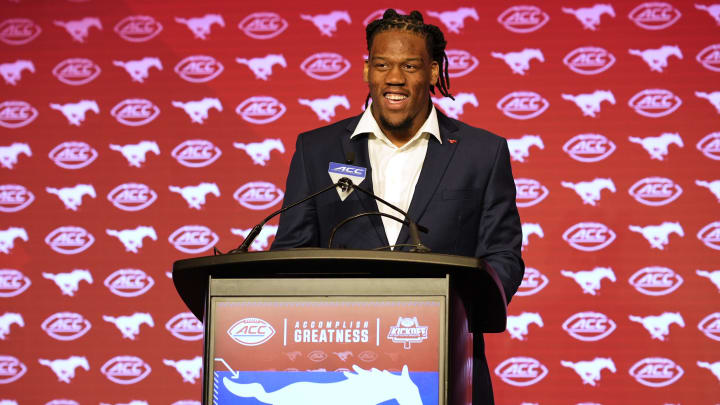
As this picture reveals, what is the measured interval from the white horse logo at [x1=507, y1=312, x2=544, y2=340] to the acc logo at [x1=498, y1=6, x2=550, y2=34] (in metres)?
1.32

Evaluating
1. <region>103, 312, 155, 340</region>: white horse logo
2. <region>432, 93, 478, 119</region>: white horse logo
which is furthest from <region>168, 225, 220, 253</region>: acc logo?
<region>432, 93, 478, 119</region>: white horse logo

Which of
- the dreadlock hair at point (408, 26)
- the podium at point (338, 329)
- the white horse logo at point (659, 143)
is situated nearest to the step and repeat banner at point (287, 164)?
the white horse logo at point (659, 143)

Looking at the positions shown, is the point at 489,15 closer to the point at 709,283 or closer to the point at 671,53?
the point at 671,53

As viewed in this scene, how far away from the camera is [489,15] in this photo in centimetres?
407

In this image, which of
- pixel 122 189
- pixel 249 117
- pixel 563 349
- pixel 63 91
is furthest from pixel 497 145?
pixel 63 91

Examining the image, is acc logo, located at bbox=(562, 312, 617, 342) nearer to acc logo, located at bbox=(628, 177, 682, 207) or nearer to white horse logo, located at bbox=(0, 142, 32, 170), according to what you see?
acc logo, located at bbox=(628, 177, 682, 207)

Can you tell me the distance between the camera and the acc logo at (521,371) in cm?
383

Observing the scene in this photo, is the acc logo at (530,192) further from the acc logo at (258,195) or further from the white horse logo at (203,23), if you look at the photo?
the white horse logo at (203,23)

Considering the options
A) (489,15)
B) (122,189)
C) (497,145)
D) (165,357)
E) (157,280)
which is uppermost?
(489,15)

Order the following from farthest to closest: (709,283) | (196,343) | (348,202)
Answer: (196,343) < (709,283) < (348,202)

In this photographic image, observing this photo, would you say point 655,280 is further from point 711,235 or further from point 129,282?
point 129,282

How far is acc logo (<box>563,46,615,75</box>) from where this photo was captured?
3.97 m

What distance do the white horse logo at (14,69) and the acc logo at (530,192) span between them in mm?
2468

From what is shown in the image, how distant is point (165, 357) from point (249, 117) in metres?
1.20
